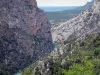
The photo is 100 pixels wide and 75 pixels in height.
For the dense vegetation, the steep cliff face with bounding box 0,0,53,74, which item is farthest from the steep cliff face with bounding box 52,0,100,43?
the dense vegetation

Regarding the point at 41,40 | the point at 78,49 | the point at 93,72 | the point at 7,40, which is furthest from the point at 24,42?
the point at 93,72

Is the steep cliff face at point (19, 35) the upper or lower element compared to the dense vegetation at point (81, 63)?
lower

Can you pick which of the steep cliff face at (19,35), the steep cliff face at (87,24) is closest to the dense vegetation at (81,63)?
the steep cliff face at (87,24)

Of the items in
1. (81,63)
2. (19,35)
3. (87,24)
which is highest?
(81,63)

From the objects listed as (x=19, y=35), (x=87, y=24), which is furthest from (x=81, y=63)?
(x=19, y=35)

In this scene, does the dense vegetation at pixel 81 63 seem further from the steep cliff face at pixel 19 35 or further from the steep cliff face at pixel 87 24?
the steep cliff face at pixel 19 35

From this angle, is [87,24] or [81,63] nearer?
[81,63]

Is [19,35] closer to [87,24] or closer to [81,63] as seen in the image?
[87,24]

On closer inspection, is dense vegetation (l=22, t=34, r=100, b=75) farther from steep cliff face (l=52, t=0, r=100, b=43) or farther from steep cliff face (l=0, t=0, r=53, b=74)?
steep cliff face (l=0, t=0, r=53, b=74)
